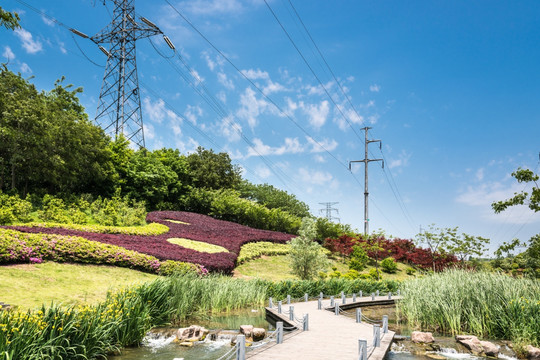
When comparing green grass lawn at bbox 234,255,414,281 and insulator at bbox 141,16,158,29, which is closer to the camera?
green grass lawn at bbox 234,255,414,281

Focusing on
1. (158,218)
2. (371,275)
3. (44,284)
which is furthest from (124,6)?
(371,275)

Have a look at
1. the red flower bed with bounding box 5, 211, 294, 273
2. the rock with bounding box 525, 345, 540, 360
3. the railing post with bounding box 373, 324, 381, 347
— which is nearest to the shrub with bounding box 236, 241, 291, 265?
the red flower bed with bounding box 5, 211, 294, 273

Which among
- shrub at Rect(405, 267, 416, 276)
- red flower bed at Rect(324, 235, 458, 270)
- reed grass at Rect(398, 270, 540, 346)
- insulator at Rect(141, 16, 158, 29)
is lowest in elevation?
reed grass at Rect(398, 270, 540, 346)

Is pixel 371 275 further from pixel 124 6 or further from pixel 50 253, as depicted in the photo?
pixel 124 6

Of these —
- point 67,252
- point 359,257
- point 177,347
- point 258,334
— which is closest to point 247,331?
point 258,334

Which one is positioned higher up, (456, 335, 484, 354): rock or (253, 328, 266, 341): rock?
(456, 335, 484, 354): rock

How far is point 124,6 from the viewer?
35031 mm

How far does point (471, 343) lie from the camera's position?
9.01m

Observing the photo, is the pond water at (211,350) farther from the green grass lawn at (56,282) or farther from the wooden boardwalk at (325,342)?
the green grass lawn at (56,282)

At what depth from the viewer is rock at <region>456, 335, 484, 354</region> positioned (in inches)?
347

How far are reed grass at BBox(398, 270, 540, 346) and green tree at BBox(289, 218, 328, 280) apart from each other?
8178 mm

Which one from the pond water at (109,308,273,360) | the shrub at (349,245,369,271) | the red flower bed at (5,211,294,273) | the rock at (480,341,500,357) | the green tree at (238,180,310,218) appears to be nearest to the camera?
the pond water at (109,308,273,360)

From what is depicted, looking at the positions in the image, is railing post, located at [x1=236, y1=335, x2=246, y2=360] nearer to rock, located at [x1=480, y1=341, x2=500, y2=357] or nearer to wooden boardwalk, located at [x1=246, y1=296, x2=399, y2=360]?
wooden boardwalk, located at [x1=246, y1=296, x2=399, y2=360]

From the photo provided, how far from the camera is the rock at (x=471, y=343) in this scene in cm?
880
